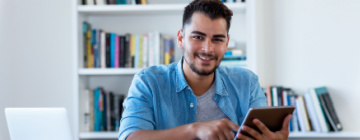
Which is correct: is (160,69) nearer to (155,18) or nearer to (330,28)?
(155,18)

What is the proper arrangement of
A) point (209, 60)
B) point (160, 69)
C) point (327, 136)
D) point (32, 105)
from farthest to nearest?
point (32, 105) → point (327, 136) → point (160, 69) → point (209, 60)

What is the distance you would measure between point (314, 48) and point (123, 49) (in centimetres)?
128

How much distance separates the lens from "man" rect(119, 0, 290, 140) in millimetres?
1691

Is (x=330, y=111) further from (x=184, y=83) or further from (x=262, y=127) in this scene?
(x=262, y=127)

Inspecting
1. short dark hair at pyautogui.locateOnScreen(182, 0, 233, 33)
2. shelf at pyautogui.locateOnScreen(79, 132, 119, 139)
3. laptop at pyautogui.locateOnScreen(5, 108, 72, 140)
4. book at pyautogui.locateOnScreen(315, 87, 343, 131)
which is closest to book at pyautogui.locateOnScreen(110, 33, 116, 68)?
shelf at pyautogui.locateOnScreen(79, 132, 119, 139)

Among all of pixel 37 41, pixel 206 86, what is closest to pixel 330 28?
pixel 206 86

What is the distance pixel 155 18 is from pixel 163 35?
13 cm

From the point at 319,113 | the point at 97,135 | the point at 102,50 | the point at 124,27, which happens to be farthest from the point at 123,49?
the point at 319,113

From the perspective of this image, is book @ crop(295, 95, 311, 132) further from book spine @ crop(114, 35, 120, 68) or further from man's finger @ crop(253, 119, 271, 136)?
man's finger @ crop(253, 119, 271, 136)

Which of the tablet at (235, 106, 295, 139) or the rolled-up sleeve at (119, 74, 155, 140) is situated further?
the rolled-up sleeve at (119, 74, 155, 140)

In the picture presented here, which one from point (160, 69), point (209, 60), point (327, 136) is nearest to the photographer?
point (209, 60)

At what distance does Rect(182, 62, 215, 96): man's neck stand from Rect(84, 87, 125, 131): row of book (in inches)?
43.3

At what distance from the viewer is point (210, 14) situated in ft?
5.60

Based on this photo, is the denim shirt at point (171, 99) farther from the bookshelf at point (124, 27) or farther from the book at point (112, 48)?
the book at point (112, 48)
